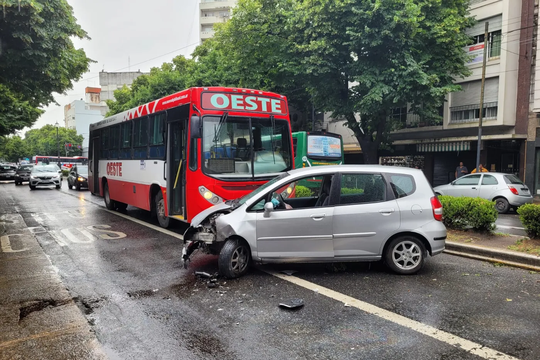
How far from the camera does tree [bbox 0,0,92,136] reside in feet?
32.5

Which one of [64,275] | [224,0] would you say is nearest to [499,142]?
[64,275]

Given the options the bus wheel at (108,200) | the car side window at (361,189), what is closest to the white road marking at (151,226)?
the bus wheel at (108,200)

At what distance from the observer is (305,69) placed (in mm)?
18250

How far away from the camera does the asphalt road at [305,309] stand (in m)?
3.74

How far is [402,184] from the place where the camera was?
6172 mm

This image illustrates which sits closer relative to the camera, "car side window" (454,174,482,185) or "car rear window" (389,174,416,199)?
"car rear window" (389,174,416,199)

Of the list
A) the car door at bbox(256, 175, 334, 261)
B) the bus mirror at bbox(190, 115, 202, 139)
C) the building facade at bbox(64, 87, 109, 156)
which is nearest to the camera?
the car door at bbox(256, 175, 334, 261)

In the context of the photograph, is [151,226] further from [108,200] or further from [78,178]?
[78,178]

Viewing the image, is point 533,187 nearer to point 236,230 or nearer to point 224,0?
point 236,230

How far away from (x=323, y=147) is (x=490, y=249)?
10723 mm


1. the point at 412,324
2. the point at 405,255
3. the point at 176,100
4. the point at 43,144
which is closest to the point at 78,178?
the point at 176,100

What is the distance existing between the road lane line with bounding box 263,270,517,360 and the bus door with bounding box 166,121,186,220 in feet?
14.5

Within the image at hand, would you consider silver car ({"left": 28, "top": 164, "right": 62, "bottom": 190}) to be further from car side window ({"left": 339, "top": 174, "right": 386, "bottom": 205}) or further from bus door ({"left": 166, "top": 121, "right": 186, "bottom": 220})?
car side window ({"left": 339, "top": 174, "right": 386, "bottom": 205})

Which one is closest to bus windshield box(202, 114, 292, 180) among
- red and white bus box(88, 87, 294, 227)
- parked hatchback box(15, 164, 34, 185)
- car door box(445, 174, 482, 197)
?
red and white bus box(88, 87, 294, 227)
